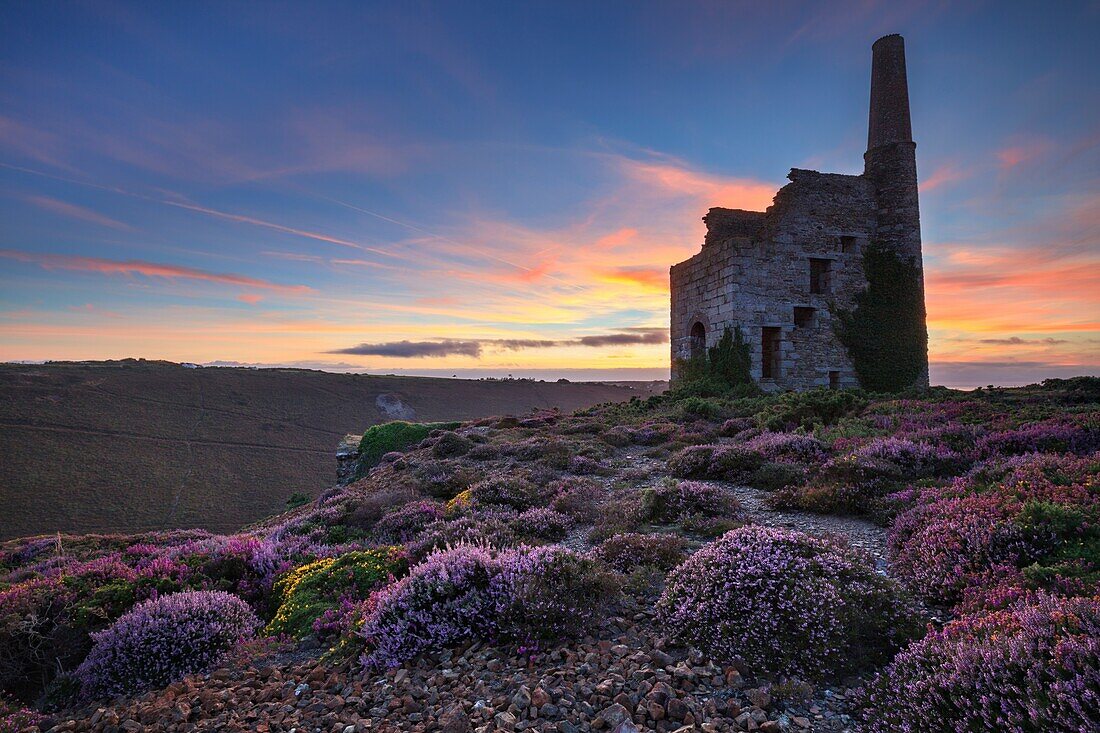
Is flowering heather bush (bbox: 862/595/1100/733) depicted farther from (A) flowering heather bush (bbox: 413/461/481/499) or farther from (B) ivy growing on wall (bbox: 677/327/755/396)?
(B) ivy growing on wall (bbox: 677/327/755/396)

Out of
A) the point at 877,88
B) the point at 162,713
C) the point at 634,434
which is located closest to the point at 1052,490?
the point at 162,713

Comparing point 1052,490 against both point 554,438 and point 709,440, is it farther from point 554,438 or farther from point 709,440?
point 554,438

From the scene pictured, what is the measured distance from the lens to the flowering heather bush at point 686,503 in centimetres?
833

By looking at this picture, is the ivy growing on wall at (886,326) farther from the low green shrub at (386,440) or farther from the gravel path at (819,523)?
the low green shrub at (386,440)

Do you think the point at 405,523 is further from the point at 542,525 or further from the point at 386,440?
the point at 386,440

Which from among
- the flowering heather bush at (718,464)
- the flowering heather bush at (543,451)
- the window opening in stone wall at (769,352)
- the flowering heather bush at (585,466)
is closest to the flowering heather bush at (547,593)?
the flowering heather bush at (718,464)

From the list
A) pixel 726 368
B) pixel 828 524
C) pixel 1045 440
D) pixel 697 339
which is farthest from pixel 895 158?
pixel 828 524

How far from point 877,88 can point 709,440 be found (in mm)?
23378

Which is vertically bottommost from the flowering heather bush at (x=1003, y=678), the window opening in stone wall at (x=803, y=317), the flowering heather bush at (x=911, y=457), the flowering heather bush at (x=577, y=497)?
the flowering heather bush at (x=577, y=497)

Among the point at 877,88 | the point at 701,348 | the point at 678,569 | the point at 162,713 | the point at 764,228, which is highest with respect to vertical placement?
the point at 877,88

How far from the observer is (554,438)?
56.7 ft

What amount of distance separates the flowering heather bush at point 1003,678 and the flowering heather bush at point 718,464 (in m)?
7.11

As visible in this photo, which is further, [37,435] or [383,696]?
[37,435]

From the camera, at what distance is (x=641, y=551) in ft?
21.8
